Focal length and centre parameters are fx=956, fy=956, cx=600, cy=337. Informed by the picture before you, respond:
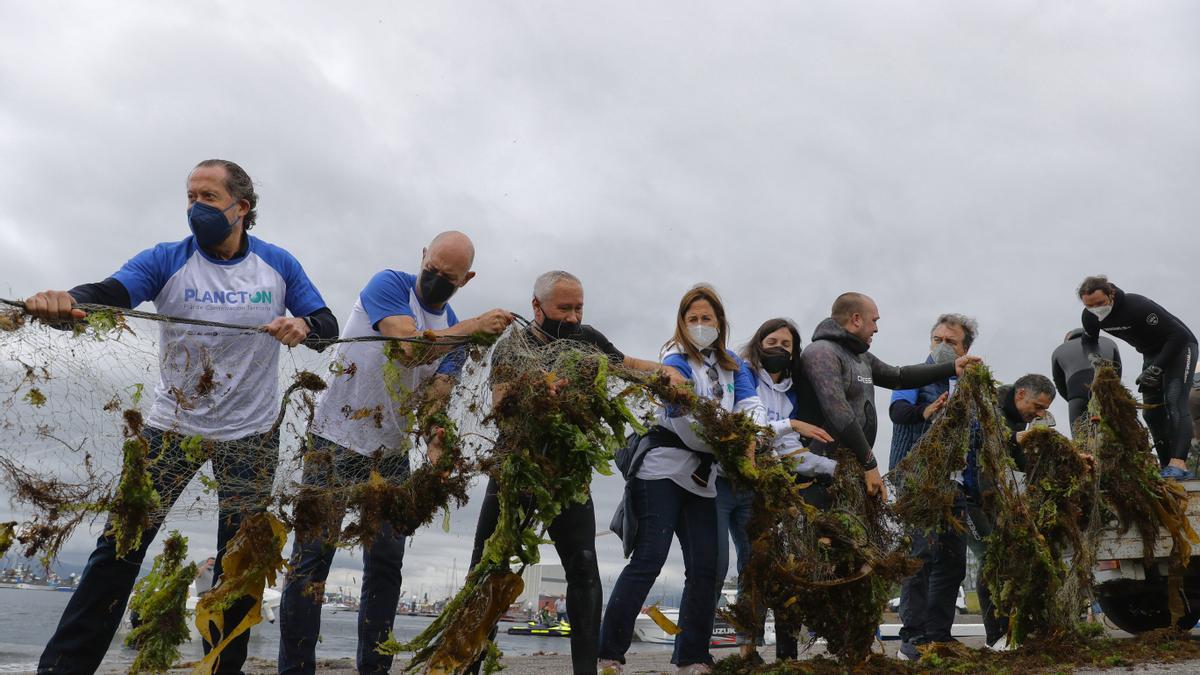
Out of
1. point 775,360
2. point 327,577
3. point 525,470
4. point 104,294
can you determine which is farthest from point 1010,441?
point 104,294

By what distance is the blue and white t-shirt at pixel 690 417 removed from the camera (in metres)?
5.44

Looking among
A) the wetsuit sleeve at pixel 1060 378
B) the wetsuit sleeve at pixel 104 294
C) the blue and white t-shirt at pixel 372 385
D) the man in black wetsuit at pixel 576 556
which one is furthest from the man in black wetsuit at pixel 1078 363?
the wetsuit sleeve at pixel 104 294

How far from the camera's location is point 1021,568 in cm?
634

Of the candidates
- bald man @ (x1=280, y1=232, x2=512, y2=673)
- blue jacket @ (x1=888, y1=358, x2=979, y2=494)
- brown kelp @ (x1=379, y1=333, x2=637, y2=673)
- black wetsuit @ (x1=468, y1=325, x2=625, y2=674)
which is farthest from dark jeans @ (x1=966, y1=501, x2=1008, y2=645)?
bald man @ (x1=280, y1=232, x2=512, y2=673)

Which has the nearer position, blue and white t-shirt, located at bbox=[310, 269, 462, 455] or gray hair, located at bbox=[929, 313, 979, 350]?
blue and white t-shirt, located at bbox=[310, 269, 462, 455]

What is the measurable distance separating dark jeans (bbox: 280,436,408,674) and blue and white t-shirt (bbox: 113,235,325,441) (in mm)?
425

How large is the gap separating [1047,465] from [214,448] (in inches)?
216

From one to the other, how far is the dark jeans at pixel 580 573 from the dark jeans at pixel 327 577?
0.54 m

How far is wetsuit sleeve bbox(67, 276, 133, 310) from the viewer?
15.1 ft

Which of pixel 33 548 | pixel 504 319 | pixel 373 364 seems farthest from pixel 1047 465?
pixel 33 548

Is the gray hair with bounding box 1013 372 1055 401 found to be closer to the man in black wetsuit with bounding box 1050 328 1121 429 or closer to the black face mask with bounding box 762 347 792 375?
the man in black wetsuit with bounding box 1050 328 1121 429

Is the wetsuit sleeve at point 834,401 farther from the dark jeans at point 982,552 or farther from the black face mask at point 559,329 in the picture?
the black face mask at point 559,329

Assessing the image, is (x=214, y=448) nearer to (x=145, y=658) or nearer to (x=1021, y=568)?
(x=145, y=658)

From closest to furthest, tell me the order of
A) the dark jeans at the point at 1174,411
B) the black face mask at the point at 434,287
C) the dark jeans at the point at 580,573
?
the dark jeans at the point at 580,573 < the black face mask at the point at 434,287 < the dark jeans at the point at 1174,411
